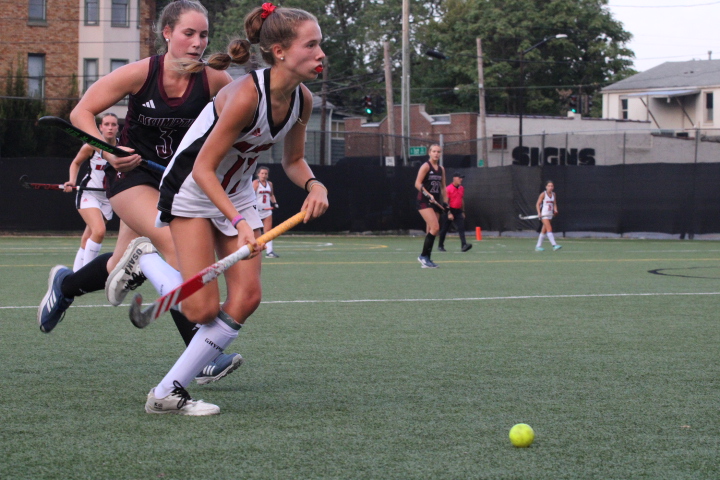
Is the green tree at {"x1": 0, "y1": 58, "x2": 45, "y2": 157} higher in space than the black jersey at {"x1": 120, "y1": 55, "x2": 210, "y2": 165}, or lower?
higher

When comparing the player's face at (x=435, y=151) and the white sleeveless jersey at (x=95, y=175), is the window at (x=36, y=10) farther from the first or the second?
the white sleeveless jersey at (x=95, y=175)

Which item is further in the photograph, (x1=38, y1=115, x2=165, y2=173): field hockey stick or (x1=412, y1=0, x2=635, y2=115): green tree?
(x1=412, y1=0, x2=635, y2=115): green tree

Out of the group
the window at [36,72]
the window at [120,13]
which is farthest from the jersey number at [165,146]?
the window at [120,13]

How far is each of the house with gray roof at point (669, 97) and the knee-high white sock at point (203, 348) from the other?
60.9m

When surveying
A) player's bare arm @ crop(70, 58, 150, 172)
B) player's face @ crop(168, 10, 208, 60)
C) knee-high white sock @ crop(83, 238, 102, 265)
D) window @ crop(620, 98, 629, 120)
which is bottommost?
knee-high white sock @ crop(83, 238, 102, 265)

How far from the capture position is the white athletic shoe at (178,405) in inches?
160

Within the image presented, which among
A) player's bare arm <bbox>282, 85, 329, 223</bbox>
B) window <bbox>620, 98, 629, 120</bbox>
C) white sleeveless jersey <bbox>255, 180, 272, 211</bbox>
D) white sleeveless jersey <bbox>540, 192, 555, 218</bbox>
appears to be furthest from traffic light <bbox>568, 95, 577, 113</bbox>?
player's bare arm <bbox>282, 85, 329, 223</bbox>

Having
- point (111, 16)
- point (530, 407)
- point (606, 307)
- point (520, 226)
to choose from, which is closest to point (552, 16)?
point (111, 16)

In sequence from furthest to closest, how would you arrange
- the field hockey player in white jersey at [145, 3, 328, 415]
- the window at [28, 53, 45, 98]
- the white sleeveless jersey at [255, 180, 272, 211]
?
the window at [28, 53, 45, 98] < the white sleeveless jersey at [255, 180, 272, 211] < the field hockey player in white jersey at [145, 3, 328, 415]

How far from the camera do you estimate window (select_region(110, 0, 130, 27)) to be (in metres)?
40.5

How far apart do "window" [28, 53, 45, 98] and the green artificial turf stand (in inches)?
1268

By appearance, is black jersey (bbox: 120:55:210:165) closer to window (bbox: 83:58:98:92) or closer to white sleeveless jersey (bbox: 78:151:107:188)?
white sleeveless jersey (bbox: 78:151:107:188)

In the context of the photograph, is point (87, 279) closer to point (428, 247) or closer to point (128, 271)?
point (128, 271)

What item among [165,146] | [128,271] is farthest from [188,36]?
[128,271]
